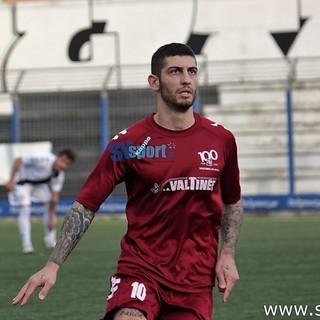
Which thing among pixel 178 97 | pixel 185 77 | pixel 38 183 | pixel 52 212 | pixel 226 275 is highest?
pixel 185 77

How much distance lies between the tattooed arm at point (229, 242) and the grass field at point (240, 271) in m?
3.91

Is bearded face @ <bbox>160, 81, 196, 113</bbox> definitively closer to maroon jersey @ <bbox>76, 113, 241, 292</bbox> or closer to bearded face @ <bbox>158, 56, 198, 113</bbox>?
bearded face @ <bbox>158, 56, 198, 113</bbox>

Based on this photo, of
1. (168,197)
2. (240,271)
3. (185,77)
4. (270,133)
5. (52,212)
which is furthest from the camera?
(270,133)

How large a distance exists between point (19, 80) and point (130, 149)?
932 inches

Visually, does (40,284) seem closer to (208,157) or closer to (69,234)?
(69,234)

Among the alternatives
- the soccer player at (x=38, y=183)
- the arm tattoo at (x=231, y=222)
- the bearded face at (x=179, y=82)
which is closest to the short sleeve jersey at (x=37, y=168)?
the soccer player at (x=38, y=183)

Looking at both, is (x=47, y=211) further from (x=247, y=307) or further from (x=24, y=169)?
(x=247, y=307)

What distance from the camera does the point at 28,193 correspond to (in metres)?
20.3

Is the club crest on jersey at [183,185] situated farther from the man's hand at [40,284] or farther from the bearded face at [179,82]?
the man's hand at [40,284]

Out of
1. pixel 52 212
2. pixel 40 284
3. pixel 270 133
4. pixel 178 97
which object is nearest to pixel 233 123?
pixel 270 133

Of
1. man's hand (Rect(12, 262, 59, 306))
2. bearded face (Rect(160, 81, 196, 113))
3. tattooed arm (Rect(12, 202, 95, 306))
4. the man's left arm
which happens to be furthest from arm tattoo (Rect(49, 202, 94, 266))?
the man's left arm

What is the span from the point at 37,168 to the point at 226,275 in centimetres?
1419

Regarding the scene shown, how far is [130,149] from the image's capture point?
624 cm

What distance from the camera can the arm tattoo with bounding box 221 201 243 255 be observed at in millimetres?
6559
